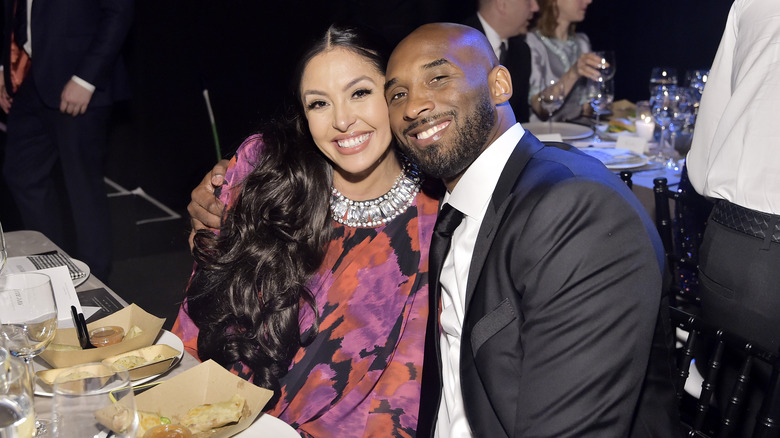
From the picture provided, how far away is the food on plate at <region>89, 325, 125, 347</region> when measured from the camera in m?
1.56

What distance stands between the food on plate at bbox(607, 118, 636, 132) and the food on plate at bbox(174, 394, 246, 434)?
315 cm

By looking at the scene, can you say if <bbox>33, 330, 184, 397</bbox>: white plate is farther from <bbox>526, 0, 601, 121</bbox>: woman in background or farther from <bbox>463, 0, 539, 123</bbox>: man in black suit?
<bbox>526, 0, 601, 121</bbox>: woman in background

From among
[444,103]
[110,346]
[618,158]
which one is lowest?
[618,158]

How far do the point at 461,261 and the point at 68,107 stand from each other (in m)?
3.31

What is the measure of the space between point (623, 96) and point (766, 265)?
15.6ft

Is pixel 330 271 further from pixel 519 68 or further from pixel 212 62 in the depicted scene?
pixel 212 62

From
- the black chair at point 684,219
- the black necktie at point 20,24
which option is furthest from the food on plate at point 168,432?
the black necktie at point 20,24

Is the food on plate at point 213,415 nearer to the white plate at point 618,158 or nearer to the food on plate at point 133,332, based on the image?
the food on plate at point 133,332

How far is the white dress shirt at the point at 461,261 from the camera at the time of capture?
1.54 metres

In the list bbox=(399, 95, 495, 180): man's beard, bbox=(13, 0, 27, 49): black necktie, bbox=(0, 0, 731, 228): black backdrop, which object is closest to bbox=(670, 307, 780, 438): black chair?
bbox=(399, 95, 495, 180): man's beard

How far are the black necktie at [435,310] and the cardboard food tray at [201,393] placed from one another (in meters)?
0.39

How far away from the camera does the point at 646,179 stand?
3.09 m

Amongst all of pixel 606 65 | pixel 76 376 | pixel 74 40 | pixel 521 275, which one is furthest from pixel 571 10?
pixel 76 376

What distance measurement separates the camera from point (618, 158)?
3354 mm
